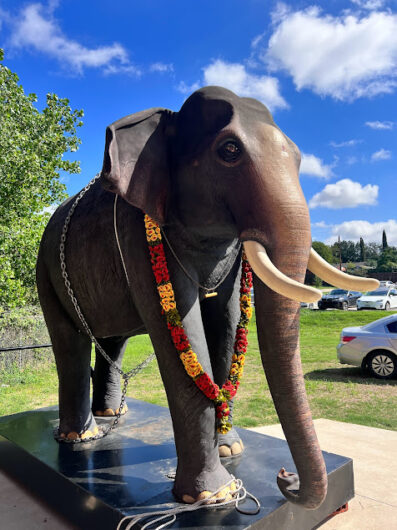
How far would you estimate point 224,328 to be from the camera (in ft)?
9.36

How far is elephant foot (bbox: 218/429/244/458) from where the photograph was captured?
109 inches

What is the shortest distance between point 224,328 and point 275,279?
46.9 inches

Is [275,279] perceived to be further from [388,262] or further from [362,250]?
[362,250]

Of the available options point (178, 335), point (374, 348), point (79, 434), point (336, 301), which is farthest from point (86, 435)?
point (336, 301)

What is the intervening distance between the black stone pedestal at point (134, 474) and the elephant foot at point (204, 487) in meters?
0.06

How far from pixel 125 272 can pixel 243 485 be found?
1.34 m

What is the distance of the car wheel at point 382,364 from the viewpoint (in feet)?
27.4

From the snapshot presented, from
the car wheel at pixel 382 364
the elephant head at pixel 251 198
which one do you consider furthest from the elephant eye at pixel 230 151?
the car wheel at pixel 382 364

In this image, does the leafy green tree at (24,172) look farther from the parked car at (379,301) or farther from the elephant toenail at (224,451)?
the parked car at (379,301)

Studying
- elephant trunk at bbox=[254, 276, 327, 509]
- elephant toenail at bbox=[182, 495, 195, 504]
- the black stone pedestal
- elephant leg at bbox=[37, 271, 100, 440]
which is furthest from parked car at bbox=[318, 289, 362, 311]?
elephant trunk at bbox=[254, 276, 327, 509]

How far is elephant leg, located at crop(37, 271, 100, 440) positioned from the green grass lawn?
10.3 feet

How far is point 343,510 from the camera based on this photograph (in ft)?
9.46

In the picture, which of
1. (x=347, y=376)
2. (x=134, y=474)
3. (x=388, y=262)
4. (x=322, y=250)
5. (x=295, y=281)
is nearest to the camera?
(x=295, y=281)

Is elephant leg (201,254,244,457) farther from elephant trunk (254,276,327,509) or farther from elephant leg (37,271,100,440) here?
elephant leg (37,271,100,440)
